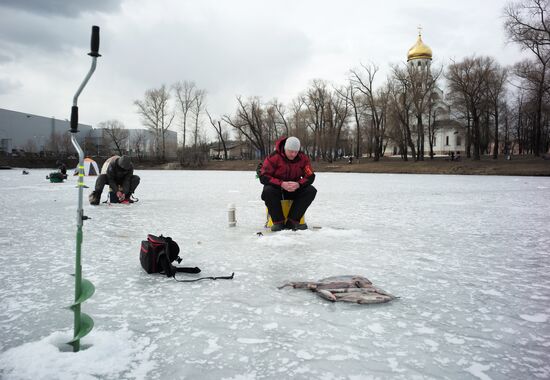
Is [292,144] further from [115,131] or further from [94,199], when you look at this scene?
[115,131]

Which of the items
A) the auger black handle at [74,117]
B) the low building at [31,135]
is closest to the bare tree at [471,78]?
the auger black handle at [74,117]

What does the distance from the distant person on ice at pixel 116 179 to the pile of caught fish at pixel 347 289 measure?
8.48m

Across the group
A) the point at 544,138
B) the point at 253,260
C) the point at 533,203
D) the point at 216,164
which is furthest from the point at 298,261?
the point at 544,138

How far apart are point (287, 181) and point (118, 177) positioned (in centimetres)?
682

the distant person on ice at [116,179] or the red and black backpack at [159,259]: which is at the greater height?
the distant person on ice at [116,179]

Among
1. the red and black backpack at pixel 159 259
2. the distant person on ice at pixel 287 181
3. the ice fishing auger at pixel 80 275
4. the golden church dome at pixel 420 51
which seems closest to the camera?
the ice fishing auger at pixel 80 275

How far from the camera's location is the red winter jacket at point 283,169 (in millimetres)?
6684

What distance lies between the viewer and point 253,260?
16.0 feet

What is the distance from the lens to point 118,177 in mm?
11492

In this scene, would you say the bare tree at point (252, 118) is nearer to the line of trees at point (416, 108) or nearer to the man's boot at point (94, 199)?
the line of trees at point (416, 108)

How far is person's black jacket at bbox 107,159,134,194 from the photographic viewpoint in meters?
11.1

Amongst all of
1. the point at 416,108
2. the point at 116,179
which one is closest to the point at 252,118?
the point at 416,108

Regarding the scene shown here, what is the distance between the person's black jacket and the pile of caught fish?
345 inches

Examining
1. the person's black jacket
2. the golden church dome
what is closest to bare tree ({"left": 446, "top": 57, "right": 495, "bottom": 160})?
the golden church dome
